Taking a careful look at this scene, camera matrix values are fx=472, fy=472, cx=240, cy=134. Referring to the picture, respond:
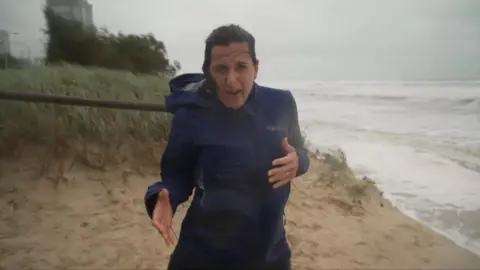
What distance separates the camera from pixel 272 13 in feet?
3.84

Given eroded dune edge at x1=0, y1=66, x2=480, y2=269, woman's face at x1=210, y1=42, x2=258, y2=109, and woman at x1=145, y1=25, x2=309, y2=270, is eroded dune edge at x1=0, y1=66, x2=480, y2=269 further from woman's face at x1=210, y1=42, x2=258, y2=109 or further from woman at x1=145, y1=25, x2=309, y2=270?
woman's face at x1=210, y1=42, x2=258, y2=109

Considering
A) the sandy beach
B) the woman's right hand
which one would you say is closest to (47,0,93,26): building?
the sandy beach

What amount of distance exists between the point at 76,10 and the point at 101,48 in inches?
5.3

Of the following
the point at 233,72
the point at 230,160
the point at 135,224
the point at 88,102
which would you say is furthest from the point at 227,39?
the point at 135,224

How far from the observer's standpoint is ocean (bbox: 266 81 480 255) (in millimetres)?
1163

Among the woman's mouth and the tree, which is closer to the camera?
the woman's mouth

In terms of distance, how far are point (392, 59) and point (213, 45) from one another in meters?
0.54

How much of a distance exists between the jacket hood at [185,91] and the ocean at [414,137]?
30 cm

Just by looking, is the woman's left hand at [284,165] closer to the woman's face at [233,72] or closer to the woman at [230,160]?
the woman at [230,160]

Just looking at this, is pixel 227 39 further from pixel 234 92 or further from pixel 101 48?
pixel 101 48

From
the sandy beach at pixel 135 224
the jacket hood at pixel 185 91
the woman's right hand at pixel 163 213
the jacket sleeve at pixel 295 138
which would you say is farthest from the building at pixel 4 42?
the jacket sleeve at pixel 295 138

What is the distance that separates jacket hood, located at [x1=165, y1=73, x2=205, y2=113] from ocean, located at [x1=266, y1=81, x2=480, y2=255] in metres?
0.30

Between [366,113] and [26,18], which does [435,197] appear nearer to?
[366,113]

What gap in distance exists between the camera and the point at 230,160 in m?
0.87
